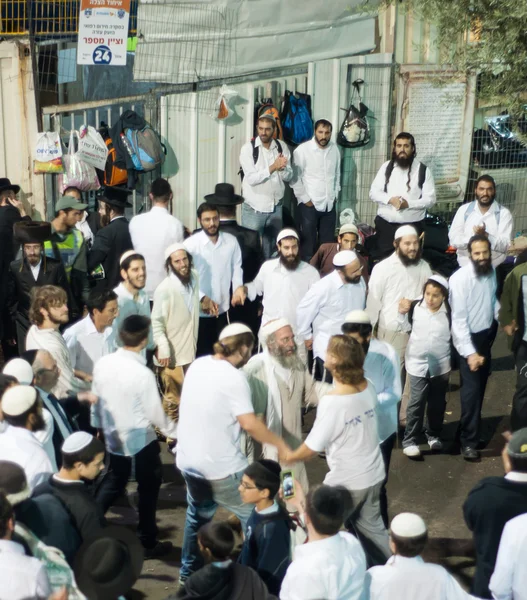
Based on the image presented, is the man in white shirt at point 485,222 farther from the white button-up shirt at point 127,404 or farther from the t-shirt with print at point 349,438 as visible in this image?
the white button-up shirt at point 127,404

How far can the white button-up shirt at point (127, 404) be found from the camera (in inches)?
260

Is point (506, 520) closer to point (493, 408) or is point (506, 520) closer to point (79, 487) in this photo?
point (79, 487)

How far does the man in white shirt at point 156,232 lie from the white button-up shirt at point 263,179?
6.13 feet

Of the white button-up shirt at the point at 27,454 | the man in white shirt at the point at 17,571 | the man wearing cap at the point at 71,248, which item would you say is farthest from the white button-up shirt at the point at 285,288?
the man in white shirt at the point at 17,571

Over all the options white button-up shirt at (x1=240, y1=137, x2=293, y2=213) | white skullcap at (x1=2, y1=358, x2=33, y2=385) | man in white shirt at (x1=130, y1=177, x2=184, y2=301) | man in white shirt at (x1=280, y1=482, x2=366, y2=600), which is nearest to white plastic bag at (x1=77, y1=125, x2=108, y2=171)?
white button-up shirt at (x1=240, y1=137, x2=293, y2=213)

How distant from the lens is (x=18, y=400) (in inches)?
223

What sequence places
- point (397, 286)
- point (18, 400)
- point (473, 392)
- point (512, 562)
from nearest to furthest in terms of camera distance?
point (512, 562) → point (18, 400) → point (473, 392) → point (397, 286)

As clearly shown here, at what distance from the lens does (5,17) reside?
485 inches

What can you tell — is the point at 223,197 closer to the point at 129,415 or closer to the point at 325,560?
the point at 129,415

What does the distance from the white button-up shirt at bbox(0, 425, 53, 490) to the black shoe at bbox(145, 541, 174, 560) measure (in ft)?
5.55

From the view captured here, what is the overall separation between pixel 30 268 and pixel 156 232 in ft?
4.49

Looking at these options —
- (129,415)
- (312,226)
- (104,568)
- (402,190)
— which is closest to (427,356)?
(129,415)

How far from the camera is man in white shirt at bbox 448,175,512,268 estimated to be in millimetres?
10594

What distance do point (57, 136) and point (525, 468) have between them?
7719 millimetres
